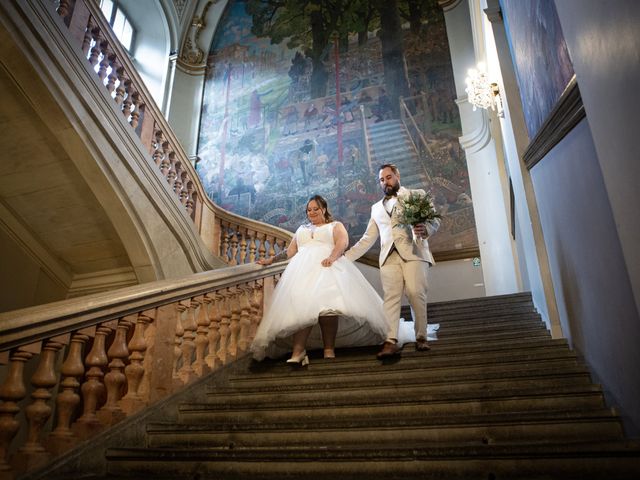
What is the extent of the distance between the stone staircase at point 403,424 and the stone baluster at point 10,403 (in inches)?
10.5

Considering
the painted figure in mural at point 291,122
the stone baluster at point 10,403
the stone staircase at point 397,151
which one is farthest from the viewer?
the painted figure in mural at point 291,122

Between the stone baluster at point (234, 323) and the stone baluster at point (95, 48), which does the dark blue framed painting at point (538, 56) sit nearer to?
the stone baluster at point (234, 323)

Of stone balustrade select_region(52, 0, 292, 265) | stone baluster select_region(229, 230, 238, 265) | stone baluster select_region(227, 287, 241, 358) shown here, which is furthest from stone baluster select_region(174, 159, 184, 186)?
stone baluster select_region(227, 287, 241, 358)

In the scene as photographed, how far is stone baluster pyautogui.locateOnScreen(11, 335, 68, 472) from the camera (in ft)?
7.35

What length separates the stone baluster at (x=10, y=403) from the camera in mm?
2119

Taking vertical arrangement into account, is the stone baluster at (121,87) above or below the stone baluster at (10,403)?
above

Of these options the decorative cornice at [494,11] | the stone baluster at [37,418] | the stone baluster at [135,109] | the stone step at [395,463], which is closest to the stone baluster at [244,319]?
the stone step at [395,463]

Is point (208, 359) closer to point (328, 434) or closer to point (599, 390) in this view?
point (328, 434)

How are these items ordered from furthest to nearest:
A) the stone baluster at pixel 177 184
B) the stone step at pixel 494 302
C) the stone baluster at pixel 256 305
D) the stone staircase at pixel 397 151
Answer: the stone staircase at pixel 397 151 → the stone baluster at pixel 177 184 → the stone step at pixel 494 302 → the stone baluster at pixel 256 305

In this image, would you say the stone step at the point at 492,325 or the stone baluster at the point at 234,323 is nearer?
the stone baluster at the point at 234,323

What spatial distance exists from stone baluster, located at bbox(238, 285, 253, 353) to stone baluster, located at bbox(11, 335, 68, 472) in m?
2.09

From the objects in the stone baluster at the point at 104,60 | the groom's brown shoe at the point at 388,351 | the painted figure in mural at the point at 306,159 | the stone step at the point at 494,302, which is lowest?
the groom's brown shoe at the point at 388,351

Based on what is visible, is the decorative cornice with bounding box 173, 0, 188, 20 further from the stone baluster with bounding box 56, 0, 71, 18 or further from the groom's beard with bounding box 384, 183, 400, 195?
the groom's beard with bounding box 384, 183, 400, 195

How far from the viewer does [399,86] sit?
11.1m
